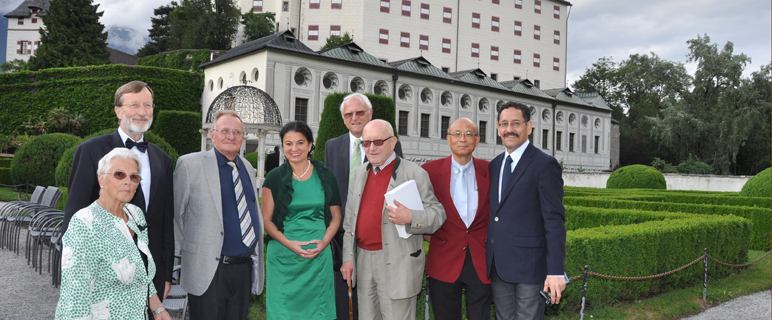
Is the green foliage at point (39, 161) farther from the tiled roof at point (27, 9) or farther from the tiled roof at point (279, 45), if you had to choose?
the tiled roof at point (27, 9)

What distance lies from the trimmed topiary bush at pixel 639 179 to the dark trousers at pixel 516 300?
76.8ft

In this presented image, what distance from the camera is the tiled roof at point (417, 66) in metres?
34.2

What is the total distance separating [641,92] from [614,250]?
5806cm

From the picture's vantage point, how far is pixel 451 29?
48531 mm

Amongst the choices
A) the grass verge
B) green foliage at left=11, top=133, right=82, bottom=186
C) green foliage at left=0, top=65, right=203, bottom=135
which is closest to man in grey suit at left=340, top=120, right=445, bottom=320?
the grass verge

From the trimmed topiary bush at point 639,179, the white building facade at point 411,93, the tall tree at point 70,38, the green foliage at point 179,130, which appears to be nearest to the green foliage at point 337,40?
the white building facade at point 411,93

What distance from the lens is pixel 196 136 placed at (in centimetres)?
2745

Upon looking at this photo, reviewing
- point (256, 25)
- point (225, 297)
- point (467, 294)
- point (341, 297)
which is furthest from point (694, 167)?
point (225, 297)

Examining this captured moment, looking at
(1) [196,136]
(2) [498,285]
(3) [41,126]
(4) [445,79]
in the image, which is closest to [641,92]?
(4) [445,79]

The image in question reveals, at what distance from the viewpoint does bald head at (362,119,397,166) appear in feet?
11.5

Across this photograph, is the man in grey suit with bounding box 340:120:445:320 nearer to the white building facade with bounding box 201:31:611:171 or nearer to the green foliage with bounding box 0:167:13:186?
the green foliage with bounding box 0:167:13:186

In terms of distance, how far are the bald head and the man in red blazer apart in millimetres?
450

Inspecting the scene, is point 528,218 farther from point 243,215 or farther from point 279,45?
point 279,45

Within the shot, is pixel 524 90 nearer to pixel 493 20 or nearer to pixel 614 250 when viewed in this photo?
pixel 493 20
